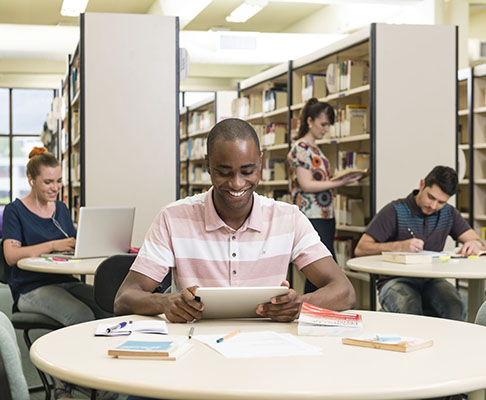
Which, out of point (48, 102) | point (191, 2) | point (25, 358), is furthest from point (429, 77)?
point (48, 102)

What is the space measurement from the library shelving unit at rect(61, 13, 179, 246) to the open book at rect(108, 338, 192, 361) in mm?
3500

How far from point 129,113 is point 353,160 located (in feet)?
6.13

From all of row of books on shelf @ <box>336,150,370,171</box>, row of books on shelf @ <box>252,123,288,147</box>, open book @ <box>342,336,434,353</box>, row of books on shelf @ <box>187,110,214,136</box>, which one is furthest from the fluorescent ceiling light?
open book @ <box>342,336,434,353</box>

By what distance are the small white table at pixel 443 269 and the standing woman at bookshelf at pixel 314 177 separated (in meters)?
1.33

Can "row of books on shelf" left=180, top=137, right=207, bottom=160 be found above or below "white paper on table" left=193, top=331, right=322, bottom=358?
above

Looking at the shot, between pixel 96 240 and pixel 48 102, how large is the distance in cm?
1244

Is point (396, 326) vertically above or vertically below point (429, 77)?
below

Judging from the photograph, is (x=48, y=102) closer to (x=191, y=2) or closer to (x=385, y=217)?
(x=191, y=2)

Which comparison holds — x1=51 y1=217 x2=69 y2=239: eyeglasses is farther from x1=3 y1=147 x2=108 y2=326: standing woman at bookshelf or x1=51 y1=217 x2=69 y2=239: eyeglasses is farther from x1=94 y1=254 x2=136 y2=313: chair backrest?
x1=94 y1=254 x2=136 y2=313: chair backrest

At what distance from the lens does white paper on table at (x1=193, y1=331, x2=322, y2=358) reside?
1.61 meters

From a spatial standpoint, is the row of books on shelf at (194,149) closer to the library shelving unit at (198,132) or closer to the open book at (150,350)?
the library shelving unit at (198,132)

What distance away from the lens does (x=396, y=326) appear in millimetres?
1945

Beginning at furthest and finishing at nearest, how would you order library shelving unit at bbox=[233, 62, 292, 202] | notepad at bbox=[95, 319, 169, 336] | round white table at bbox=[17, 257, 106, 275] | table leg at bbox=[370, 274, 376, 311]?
library shelving unit at bbox=[233, 62, 292, 202] < table leg at bbox=[370, 274, 376, 311] < round white table at bbox=[17, 257, 106, 275] < notepad at bbox=[95, 319, 169, 336]

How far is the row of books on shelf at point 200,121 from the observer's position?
973 centimetres
